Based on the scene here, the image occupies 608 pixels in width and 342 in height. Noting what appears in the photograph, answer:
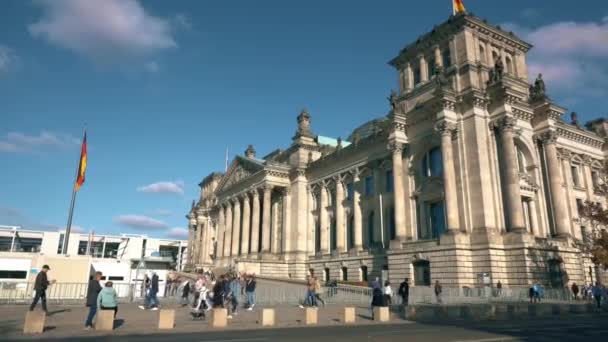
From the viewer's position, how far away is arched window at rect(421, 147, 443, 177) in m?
38.8

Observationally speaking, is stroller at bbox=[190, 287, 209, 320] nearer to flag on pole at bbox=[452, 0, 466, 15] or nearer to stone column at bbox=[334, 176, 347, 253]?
stone column at bbox=[334, 176, 347, 253]

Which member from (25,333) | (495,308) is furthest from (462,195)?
(25,333)

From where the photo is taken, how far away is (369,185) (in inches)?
1902

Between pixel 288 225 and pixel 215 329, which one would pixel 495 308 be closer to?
pixel 215 329

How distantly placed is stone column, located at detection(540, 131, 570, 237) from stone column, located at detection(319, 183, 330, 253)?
82.5 ft

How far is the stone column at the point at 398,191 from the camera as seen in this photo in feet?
128

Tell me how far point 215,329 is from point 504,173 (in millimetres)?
27097

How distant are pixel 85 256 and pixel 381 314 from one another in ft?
75.1

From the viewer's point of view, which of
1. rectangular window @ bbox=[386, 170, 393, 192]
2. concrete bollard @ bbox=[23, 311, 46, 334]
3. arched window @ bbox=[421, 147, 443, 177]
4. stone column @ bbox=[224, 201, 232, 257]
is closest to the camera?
concrete bollard @ bbox=[23, 311, 46, 334]

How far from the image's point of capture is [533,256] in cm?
3161

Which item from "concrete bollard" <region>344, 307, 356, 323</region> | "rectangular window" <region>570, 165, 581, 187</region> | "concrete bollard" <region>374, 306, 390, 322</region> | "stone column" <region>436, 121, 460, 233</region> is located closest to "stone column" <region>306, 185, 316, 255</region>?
"stone column" <region>436, 121, 460, 233</region>

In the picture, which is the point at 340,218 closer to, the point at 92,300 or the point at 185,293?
the point at 185,293

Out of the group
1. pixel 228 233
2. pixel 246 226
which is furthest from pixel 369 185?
pixel 228 233

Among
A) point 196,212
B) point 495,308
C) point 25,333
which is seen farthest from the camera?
point 196,212
